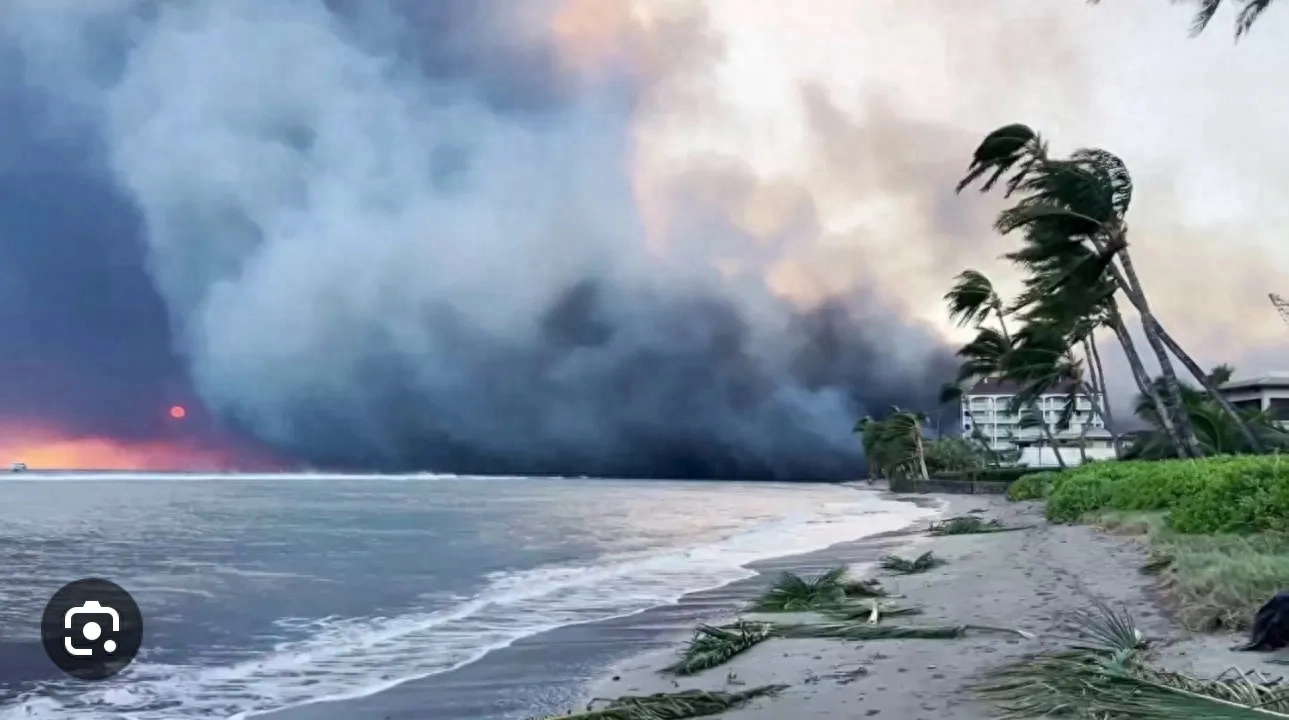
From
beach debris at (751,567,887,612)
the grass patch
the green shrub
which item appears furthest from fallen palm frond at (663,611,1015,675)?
the green shrub

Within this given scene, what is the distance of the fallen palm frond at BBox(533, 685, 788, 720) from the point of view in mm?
5879

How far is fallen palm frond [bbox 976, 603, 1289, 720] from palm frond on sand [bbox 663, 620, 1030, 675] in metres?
1.55

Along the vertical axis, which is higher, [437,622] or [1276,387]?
[1276,387]

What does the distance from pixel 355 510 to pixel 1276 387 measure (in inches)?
2485

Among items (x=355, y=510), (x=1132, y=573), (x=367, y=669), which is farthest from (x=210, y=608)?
(x=355, y=510)

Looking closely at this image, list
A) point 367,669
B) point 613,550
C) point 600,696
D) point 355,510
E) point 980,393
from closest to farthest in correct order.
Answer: point 600,696
point 367,669
point 613,550
point 355,510
point 980,393

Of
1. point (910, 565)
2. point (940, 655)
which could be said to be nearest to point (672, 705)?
point (940, 655)

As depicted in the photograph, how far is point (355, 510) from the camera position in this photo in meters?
48.2

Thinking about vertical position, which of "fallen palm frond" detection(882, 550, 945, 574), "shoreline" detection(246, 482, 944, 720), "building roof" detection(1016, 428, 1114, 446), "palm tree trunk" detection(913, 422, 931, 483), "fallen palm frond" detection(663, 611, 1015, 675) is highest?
"building roof" detection(1016, 428, 1114, 446)

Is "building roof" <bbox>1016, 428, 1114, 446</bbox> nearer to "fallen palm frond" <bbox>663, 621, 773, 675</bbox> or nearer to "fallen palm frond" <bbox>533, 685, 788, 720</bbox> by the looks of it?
"fallen palm frond" <bbox>663, 621, 773, 675</bbox>

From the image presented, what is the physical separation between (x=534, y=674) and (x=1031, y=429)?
118 meters

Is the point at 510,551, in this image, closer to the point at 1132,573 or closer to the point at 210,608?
the point at 210,608

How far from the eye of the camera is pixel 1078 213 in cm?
2092

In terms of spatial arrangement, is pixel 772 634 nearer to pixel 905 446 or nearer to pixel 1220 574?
pixel 1220 574
